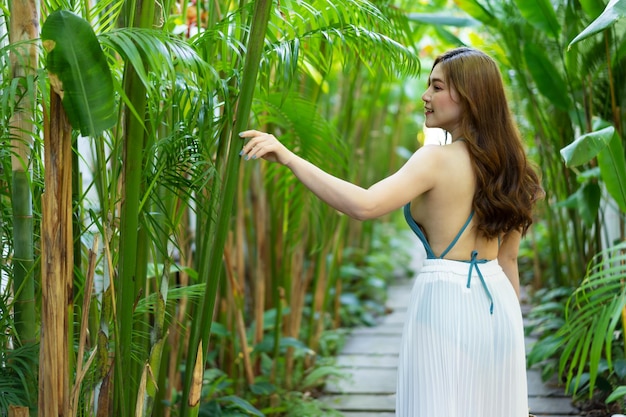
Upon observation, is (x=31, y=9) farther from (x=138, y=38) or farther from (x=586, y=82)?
(x=586, y=82)

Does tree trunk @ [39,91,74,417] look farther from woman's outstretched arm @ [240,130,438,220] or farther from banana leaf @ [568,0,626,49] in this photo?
banana leaf @ [568,0,626,49]

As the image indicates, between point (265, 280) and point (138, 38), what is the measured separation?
2828 millimetres

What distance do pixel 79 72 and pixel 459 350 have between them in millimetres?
1093

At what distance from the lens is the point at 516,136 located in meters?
2.04

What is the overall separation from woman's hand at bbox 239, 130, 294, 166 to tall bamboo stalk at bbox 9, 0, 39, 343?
1.61ft

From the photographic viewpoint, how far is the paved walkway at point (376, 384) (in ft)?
11.3

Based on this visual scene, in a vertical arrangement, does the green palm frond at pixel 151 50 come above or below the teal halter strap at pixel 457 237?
above

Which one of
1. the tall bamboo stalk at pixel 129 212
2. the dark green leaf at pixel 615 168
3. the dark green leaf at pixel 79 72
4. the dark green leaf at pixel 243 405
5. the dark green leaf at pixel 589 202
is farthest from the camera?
the dark green leaf at pixel 589 202

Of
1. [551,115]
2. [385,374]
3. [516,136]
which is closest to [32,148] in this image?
[516,136]

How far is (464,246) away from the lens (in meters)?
1.99

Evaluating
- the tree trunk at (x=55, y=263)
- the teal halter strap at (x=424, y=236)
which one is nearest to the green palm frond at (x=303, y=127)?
the teal halter strap at (x=424, y=236)

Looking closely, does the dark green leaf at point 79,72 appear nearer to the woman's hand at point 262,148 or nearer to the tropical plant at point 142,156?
the tropical plant at point 142,156

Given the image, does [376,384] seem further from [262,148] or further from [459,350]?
[262,148]

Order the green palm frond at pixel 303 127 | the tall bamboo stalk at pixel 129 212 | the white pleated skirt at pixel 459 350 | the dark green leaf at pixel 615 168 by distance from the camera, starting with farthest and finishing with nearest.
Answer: the dark green leaf at pixel 615 168 → the green palm frond at pixel 303 127 → the white pleated skirt at pixel 459 350 → the tall bamboo stalk at pixel 129 212
